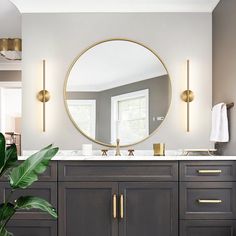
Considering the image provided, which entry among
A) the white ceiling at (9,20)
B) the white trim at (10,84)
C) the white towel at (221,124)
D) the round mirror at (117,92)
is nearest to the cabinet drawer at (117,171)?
the white towel at (221,124)

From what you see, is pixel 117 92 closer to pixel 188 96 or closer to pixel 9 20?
pixel 188 96

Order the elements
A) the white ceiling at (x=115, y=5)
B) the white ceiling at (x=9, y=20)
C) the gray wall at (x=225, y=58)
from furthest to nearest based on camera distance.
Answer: the white ceiling at (x=9, y=20) → the white ceiling at (x=115, y=5) → the gray wall at (x=225, y=58)

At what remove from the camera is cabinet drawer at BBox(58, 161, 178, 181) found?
2834mm

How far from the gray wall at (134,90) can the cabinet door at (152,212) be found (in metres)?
0.82

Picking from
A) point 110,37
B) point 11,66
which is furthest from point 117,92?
point 11,66

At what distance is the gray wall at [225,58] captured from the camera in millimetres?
2984

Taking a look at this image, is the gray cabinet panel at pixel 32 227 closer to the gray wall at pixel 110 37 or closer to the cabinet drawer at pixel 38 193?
the cabinet drawer at pixel 38 193

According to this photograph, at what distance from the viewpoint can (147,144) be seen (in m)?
3.53

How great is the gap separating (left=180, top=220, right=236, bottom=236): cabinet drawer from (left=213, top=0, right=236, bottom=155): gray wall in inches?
23.2

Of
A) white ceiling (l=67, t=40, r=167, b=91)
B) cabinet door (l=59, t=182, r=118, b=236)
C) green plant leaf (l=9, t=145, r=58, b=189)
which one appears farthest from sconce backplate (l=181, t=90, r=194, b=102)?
green plant leaf (l=9, t=145, r=58, b=189)

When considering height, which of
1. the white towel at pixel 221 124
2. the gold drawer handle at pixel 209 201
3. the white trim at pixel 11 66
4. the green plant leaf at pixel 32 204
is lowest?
the gold drawer handle at pixel 209 201

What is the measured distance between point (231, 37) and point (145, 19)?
36.7 inches

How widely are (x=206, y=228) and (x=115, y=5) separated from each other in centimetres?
221

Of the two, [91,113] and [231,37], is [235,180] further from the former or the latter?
[91,113]
